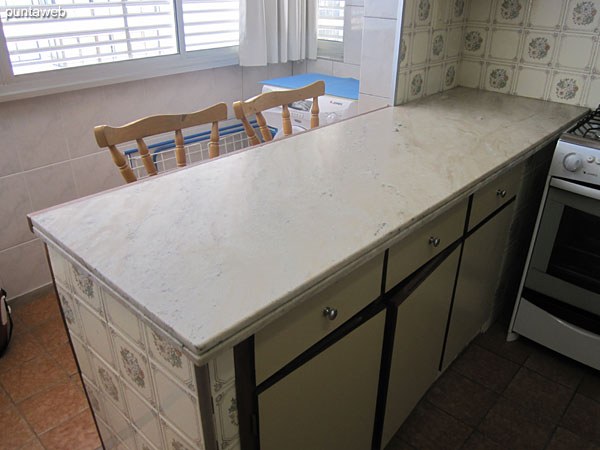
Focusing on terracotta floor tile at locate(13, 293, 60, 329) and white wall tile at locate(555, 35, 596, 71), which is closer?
white wall tile at locate(555, 35, 596, 71)

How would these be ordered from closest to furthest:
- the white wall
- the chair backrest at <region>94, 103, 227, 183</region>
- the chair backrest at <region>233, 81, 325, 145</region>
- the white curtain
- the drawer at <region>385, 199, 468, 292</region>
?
the drawer at <region>385, 199, 468, 292</region> < the chair backrest at <region>94, 103, 227, 183</region> < the chair backrest at <region>233, 81, 325, 145</region> < the white wall < the white curtain

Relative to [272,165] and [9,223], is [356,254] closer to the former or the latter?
[272,165]

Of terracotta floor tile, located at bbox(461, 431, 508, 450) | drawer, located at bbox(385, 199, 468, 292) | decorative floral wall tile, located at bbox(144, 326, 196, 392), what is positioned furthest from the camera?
terracotta floor tile, located at bbox(461, 431, 508, 450)

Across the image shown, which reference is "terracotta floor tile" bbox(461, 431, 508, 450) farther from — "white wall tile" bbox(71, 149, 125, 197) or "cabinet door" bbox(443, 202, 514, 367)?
"white wall tile" bbox(71, 149, 125, 197)

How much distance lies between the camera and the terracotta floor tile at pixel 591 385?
5.92 feet

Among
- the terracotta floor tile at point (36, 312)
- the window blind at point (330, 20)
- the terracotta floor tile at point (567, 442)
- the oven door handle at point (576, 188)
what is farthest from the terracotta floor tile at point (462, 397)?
the window blind at point (330, 20)

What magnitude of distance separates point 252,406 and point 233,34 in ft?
8.35

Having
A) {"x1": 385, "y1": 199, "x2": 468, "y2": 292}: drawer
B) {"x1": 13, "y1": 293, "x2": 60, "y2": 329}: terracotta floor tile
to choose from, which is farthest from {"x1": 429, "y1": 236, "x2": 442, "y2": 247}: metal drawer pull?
{"x1": 13, "y1": 293, "x2": 60, "y2": 329}: terracotta floor tile

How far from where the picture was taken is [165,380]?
90 cm

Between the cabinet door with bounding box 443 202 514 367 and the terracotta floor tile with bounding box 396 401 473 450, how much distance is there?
7.2 inches

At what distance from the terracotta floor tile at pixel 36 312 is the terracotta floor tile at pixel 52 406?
0.46 m

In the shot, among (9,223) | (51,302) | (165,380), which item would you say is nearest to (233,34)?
(9,223)

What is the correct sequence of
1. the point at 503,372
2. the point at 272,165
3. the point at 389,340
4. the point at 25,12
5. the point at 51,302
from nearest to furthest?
the point at 389,340 → the point at 272,165 → the point at 503,372 → the point at 25,12 → the point at 51,302

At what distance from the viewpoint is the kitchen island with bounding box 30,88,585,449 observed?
826 millimetres
